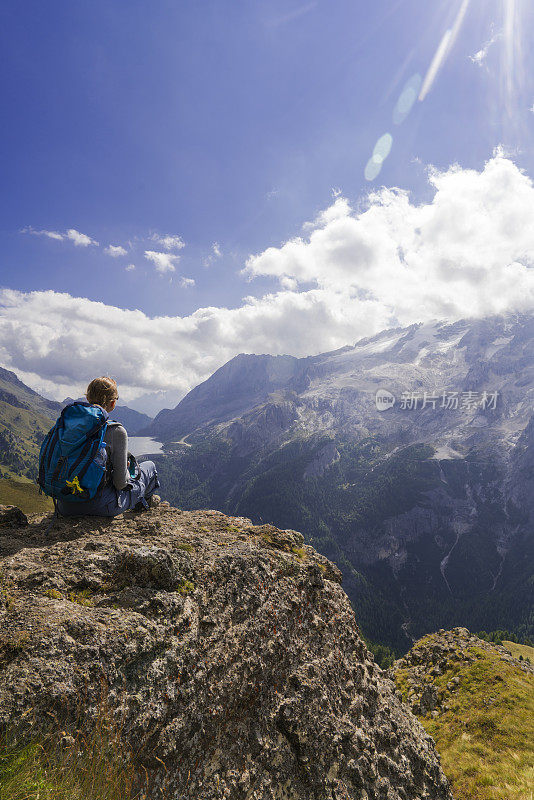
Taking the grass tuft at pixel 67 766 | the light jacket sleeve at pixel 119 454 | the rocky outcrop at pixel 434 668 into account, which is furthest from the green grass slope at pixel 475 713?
the light jacket sleeve at pixel 119 454

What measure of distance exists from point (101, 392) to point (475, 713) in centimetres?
2996

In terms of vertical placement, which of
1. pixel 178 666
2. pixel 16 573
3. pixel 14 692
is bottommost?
pixel 178 666

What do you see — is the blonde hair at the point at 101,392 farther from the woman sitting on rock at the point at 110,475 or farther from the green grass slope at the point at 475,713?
the green grass slope at the point at 475,713

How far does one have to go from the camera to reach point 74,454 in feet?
22.4

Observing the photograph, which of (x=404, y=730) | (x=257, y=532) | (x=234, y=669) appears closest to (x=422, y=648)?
(x=404, y=730)

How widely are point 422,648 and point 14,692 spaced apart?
45.0m

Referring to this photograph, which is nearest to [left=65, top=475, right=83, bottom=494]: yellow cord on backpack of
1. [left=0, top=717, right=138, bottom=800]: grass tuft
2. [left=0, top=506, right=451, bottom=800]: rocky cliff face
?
[left=0, top=506, right=451, bottom=800]: rocky cliff face

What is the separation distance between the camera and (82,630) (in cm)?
479

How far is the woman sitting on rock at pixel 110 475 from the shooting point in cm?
767

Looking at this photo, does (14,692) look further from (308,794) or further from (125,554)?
(308,794)

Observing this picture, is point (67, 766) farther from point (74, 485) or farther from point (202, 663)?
point (74, 485)

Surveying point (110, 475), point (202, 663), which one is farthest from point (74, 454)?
point (202, 663)

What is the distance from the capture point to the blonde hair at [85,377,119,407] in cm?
808

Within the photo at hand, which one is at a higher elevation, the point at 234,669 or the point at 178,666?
the point at 178,666
